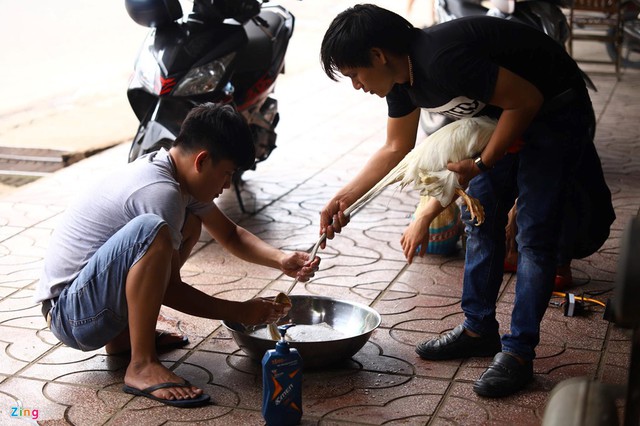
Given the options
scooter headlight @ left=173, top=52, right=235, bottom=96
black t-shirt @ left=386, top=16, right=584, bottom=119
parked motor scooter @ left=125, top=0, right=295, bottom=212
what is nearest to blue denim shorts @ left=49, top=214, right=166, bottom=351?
black t-shirt @ left=386, top=16, right=584, bottom=119

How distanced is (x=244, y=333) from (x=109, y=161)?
12.7 feet

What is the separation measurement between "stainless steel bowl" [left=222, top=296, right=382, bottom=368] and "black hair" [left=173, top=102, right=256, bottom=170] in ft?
2.16

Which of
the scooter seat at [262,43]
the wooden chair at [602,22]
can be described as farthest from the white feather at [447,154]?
the wooden chair at [602,22]

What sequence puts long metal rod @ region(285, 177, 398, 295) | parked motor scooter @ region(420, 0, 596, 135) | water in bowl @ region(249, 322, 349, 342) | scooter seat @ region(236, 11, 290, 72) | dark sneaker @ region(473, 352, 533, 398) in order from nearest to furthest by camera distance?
dark sneaker @ region(473, 352, 533, 398), long metal rod @ region(285, 177, 398, 295), water in bowl @ region(249, 322, 349, 342), scooter seat @ region(236, 11, 290, 72), parked motor scooter @ region(420, 0, 596, 135)

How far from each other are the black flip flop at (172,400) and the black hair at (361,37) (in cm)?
A: 125

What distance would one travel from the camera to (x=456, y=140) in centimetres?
330

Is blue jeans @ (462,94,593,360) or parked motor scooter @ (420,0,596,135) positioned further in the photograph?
parked motor scooter @ (420,0,596,135)

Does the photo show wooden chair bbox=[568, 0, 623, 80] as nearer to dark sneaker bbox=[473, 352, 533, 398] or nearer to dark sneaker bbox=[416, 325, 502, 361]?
dark sneaker bbox=[416, 325, 502, 361]

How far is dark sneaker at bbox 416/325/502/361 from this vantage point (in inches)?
144

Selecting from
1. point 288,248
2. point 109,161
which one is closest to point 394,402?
point 288,248

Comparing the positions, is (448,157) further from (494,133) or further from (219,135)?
(219,135)

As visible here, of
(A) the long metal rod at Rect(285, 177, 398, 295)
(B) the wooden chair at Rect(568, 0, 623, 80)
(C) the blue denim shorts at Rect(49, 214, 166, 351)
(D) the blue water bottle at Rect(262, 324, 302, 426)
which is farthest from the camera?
(B) the wooden chair at Rect(568, 0, 623, 80)

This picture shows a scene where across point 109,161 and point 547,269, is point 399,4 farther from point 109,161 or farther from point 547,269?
point 547,269

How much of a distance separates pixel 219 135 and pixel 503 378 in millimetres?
1351
